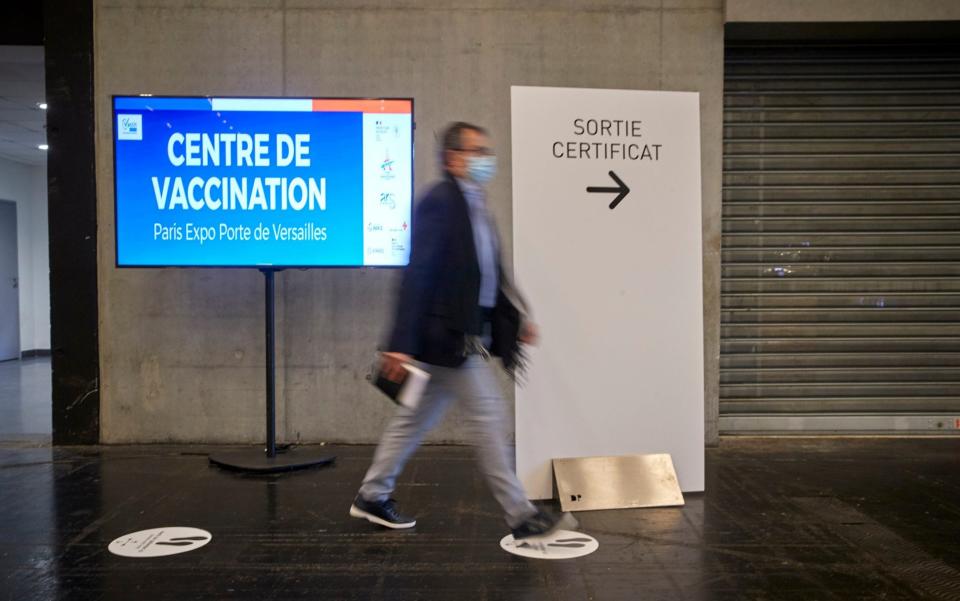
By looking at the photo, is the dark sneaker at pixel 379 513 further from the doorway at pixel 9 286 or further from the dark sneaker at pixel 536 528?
the doorway at pixel 9 286

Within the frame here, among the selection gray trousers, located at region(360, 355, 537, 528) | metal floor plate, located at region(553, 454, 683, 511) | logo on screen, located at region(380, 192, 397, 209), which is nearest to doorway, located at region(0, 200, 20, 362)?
logo on screen, located at region(380, 192, 397, 209)

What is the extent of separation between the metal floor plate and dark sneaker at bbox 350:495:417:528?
0.97 m

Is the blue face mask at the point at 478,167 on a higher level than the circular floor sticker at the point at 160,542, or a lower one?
higher

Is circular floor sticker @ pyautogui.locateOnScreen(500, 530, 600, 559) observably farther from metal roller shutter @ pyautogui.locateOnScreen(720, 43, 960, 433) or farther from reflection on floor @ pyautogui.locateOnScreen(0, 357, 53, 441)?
reflection on floor @ pyautogui.locateOnScreen(0, 357, 53, 441)

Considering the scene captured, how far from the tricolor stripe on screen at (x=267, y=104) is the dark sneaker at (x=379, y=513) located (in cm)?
259

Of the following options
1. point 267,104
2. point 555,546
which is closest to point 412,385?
point 555,546

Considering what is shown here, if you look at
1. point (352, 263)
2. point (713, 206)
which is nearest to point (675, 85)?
point (713, 206)

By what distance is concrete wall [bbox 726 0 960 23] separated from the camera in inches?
228

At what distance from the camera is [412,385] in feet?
11.6

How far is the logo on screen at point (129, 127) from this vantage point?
4957 millimetres

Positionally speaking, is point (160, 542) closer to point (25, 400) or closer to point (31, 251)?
point (25, 400)

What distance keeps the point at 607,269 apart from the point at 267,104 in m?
2.54

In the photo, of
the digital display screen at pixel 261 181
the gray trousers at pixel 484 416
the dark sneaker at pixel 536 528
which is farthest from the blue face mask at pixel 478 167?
the dark sneaker at pixel 536 528

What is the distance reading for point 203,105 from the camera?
496cm
